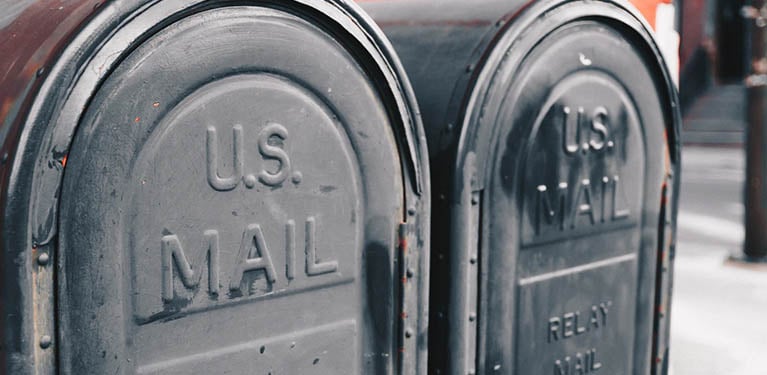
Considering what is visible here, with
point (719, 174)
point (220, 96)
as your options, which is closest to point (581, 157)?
point (220, 96)

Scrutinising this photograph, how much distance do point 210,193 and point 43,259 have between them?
326 millimetres

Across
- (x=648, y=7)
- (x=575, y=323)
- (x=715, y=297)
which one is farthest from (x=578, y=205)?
(x=715, y=297)

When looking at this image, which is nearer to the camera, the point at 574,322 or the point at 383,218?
the point at 383,218

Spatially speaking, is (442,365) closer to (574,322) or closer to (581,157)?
(574,322)

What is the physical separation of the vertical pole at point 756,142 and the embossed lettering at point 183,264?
5.38 metres

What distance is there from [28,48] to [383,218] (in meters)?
0.82

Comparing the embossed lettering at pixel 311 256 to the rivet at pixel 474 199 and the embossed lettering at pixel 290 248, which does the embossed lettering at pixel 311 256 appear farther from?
the rivet at pixel 474 199

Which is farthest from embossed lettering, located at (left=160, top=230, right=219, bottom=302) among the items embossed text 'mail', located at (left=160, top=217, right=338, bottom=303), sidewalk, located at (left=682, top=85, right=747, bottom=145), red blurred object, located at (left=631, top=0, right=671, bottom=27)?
sidewalk, located at (left=682, top=85, right=747, bottom=145)

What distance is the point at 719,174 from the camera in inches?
442

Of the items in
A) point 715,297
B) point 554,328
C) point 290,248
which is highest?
point 290,248

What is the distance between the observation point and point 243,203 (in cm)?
158

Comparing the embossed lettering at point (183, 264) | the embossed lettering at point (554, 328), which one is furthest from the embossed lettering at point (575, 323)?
the embossed lettering at point (183, 264)

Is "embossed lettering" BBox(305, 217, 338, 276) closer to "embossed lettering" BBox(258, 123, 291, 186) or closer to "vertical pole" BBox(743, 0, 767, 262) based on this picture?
"embossed lettering" BBox(258, 123, 291, 186)

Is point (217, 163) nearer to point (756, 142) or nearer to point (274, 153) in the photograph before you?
point (274, 153)
